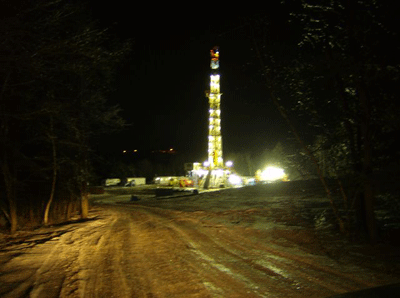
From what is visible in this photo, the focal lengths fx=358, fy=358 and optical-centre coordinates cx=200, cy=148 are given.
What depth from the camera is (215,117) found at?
65.9 m

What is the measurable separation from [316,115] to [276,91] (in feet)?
4.55

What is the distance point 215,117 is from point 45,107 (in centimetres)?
5639

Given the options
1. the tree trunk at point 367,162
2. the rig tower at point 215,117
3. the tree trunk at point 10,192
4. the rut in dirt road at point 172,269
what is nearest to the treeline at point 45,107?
the tree trunk at point 10,192

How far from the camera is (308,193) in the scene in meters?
22.9

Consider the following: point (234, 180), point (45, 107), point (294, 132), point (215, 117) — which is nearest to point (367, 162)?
point (294, 132)

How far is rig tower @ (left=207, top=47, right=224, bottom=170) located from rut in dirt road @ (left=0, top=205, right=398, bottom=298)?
2095 inches

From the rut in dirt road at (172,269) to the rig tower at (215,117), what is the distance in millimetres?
53218

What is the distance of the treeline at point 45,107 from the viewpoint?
26.5 feet

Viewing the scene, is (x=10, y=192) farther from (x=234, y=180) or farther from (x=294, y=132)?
(x=234, y=180)

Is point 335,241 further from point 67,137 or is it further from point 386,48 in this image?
point 67,137

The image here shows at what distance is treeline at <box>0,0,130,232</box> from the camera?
808 cm

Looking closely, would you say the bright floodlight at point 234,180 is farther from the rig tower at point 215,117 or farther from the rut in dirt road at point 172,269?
the rut in dirt road at point 172,269

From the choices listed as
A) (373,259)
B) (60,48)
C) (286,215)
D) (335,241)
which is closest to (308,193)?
(286,215)

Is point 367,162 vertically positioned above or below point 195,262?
above
